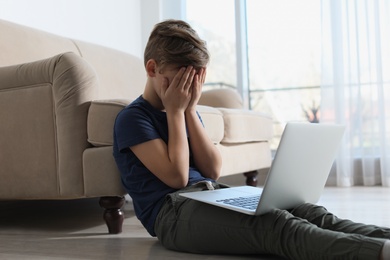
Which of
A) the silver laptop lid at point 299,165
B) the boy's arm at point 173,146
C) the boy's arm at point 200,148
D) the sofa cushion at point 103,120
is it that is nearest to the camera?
the silver laptop lid at point 299,165

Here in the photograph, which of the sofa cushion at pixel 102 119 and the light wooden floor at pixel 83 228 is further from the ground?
the sofa cushion at pixel 102 119

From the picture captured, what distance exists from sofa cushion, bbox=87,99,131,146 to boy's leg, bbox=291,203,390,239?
2.27ft

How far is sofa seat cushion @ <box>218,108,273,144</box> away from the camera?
2629mm

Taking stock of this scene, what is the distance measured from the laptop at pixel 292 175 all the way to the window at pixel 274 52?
2449mm

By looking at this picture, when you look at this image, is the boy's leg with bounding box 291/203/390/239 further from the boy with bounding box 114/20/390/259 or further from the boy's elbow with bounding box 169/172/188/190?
the boy's elbow with bounding box 169/172/188/190

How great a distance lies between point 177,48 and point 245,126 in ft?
4.59

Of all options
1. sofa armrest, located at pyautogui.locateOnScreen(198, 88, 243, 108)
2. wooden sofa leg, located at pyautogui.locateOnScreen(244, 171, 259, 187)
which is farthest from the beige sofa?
wooden sofa leg, located at pyautogui.locateOnScreen(244, 171, 259, 187)

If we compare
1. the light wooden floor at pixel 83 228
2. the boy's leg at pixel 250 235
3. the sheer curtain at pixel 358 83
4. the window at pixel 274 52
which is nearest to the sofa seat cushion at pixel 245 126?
the light wooden floor at pixel 83 228

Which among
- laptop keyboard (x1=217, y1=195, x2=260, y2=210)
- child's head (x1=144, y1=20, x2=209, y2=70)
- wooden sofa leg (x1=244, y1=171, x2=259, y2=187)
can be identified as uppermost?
child's head (x1=144, y1=20, x2=209, y2=70)

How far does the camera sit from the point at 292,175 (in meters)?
1.31

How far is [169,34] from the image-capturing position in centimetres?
150

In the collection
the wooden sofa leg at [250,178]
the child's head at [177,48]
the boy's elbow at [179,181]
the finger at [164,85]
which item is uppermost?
the child's head at [177,48]

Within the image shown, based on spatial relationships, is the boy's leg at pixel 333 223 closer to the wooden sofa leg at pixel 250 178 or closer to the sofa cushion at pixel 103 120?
the sofa cushion at pixel 103 120

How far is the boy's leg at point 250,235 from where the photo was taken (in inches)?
43.9
